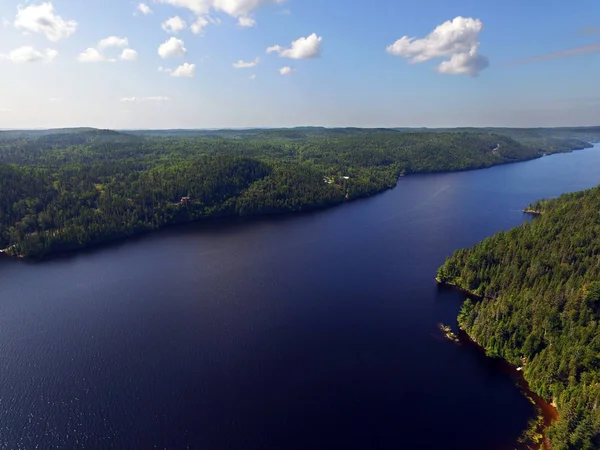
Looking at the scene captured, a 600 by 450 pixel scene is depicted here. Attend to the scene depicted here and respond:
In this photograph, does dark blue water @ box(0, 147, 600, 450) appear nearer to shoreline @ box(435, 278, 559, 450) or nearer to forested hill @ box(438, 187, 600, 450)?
shoreline @ box(435, 278, 559, 450)

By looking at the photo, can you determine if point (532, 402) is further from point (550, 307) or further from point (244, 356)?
point (244, 356)

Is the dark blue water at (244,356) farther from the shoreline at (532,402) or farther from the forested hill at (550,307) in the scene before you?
the forested hill at (550,307)

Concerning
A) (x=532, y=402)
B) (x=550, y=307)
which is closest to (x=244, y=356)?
(x=532, y=402)

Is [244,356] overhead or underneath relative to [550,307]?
underneath

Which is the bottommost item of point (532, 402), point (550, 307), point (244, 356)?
point (532, 402)

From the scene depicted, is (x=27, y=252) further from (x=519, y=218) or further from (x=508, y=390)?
(x=519, y=218)

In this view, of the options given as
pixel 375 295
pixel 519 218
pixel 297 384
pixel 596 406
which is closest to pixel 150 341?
pixel 297 384

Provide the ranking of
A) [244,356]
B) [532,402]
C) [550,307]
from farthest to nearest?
[550,307], [244,356], [532,402]
